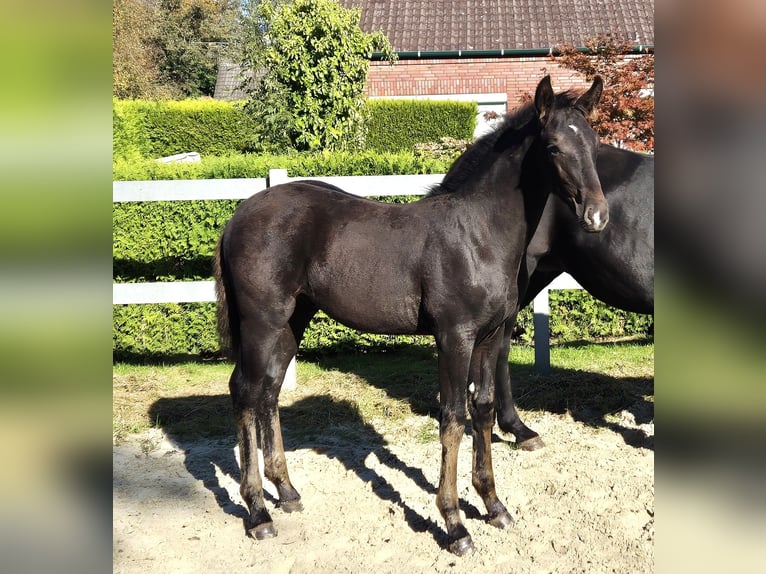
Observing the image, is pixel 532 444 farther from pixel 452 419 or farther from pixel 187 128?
pixel 187 128

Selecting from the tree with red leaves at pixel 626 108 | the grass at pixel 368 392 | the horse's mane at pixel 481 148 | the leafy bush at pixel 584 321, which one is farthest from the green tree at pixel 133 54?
the horse's mane at pixel 481 148

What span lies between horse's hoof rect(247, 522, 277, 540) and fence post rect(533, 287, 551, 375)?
3.50 metres

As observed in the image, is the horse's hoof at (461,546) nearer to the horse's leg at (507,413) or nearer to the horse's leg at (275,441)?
the horse's leg at (275,441)

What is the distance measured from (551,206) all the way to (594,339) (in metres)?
3.46

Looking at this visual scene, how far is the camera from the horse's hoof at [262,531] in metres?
3.76

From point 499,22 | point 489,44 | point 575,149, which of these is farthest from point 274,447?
point 499,22

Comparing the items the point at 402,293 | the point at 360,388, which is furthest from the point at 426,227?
the point at 360,388

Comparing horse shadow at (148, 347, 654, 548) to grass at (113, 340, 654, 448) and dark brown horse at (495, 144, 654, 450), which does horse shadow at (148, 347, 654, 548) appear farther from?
dark brown horse at (495, 144, 654, 450)

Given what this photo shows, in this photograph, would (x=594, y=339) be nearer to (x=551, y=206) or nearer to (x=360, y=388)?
(x=360, y=388)

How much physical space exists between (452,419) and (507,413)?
5.06 feet

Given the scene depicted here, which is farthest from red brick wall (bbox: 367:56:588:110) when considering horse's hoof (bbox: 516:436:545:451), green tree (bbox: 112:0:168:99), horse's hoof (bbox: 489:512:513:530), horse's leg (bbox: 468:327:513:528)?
horse's hoof (bbox: 489:512:513:530)

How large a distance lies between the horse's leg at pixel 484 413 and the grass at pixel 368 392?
4.35ft

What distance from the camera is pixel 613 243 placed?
455cm
